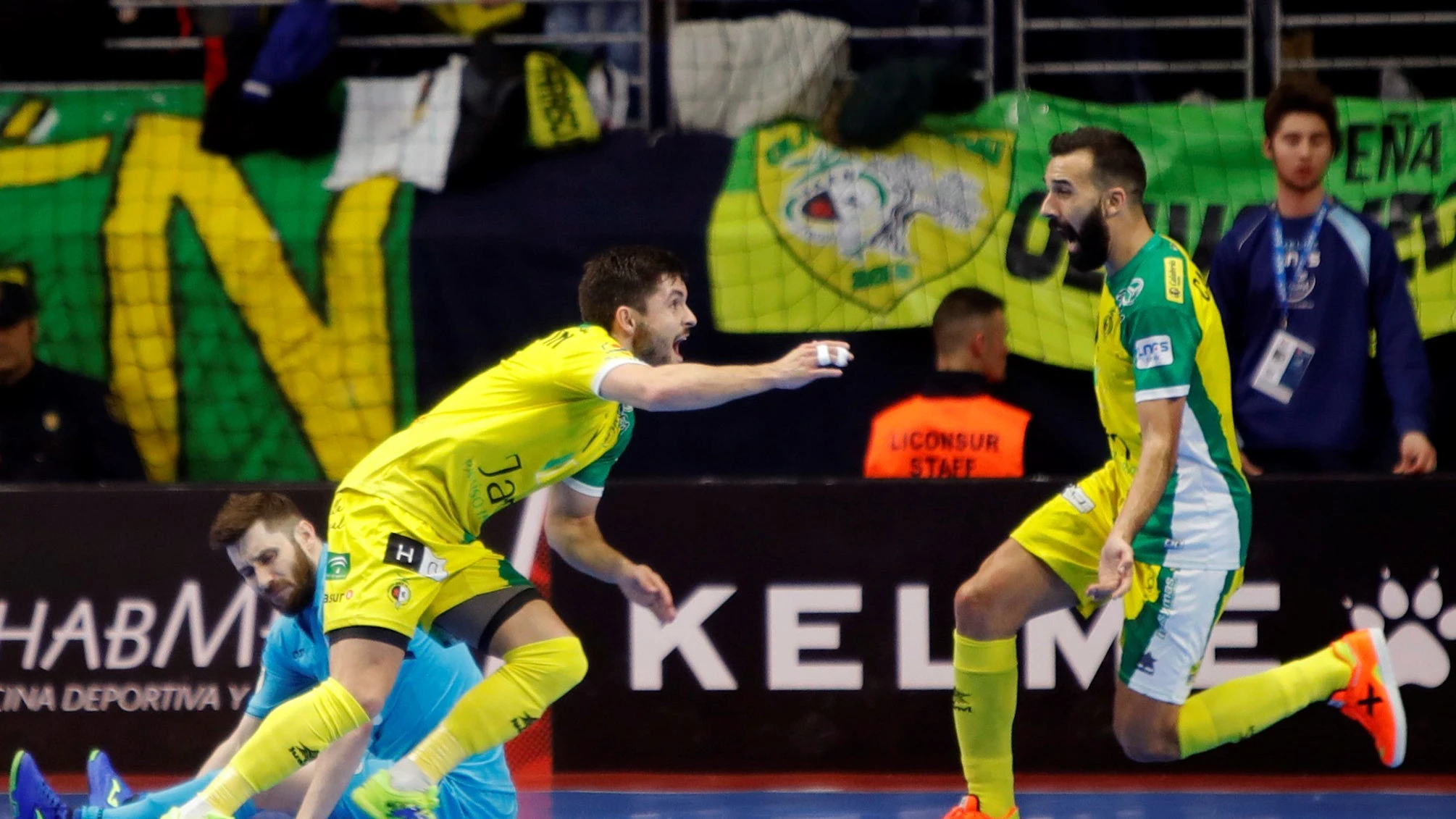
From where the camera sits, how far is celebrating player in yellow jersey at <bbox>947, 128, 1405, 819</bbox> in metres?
5.13

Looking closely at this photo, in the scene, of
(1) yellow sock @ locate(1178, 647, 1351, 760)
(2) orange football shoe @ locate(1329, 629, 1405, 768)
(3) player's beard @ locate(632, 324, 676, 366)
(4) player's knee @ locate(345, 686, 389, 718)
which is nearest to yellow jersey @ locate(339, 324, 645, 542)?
(3) player's beard @ locate(632, 324, 676, 366)

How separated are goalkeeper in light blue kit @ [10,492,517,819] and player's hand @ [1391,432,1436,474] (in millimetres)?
3049

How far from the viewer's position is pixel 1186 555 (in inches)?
210

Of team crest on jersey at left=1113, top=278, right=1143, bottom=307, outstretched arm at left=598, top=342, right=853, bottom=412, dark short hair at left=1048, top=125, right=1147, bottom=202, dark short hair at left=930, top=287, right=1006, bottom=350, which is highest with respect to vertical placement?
dark short hair at left=1048, top=125, right=1147, bottom=202

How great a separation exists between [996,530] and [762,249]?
5.01 ft

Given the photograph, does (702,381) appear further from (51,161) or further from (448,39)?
(51,161)

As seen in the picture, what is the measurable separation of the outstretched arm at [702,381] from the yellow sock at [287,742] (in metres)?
1.00

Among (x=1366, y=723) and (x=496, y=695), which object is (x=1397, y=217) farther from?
(x=496, y=695)

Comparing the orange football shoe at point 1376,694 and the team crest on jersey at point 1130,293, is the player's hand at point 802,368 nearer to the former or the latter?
the team crest on jersey at point 1130,293

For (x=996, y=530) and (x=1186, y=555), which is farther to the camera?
(x=996, y=530)

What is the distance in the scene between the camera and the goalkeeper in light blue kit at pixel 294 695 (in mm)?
5316

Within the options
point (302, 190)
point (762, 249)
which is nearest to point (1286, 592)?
point (762, 249)

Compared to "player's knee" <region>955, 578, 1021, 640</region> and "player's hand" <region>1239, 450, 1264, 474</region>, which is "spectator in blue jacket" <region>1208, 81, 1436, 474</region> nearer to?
"player's hand" <region>1239, 450, 1264, 474</region>

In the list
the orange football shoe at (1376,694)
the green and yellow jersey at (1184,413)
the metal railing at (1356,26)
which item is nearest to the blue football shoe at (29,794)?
the green and yellow jersey at (1184,413)
